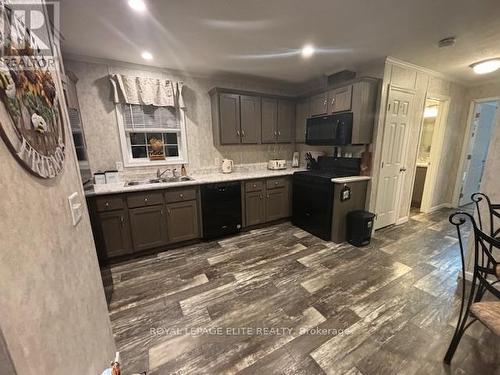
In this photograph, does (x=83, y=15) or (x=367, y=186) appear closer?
(x=83, y=15)

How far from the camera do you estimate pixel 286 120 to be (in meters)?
3.89

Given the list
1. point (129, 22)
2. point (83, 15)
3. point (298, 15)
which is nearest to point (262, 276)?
point (298, 15)

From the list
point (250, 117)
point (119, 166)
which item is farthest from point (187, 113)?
point (119, 166)

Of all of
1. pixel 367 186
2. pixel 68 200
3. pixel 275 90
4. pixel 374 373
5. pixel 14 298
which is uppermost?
pixel 275 90

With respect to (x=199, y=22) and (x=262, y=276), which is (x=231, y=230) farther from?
(x=199, y=22)

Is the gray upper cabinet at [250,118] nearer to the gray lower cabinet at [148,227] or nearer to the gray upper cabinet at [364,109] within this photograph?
the gray upper cabinet at [364,109]

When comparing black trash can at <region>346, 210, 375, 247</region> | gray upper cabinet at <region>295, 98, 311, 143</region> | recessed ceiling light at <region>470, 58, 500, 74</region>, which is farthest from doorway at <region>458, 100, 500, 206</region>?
gray upper cabinet at <region>295, 98, 311, 143</region>

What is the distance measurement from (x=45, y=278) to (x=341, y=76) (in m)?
3.93

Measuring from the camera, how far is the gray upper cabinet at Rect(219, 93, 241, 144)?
326cm

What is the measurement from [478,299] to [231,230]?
8.70 feet

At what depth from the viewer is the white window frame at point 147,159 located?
114 inches

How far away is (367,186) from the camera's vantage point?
3.11 meters

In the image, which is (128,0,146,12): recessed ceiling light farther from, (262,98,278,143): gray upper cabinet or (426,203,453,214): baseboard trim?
(426,203,453,214): baseboard trim

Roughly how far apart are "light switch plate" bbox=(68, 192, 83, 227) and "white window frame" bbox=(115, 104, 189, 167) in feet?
7.19
